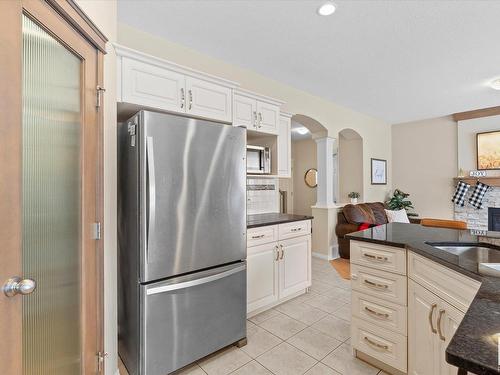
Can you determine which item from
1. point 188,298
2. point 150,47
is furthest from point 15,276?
point 150,47

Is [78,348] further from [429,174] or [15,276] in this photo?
[429,174]

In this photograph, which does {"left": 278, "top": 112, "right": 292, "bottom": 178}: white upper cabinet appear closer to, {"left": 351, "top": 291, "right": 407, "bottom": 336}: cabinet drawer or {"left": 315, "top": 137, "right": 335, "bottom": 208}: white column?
{"left": 315, "top": 137, "right": 335, "bottom": 208}: white column

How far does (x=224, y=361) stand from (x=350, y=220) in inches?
126

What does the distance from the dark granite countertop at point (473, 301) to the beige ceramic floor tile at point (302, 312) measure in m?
1.14

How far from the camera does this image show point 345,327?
2357mm

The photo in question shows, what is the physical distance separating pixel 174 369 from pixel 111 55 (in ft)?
7.04

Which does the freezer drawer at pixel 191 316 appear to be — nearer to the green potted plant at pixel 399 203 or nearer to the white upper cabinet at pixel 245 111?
the white upper cabinet at pixel 245 111

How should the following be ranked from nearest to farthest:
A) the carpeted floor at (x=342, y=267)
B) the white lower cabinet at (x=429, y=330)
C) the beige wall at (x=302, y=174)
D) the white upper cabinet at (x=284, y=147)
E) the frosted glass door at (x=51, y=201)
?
the frosted glass door at (x=51, y=201) < the white lower cabinet at (x=429, y=330) < the white upper cabinet at (x=284, y=147) < the carpeted floor at (x=342, y=267) < the beige wall at (x=302, y=174)

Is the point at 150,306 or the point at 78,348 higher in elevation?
the point at 150,306

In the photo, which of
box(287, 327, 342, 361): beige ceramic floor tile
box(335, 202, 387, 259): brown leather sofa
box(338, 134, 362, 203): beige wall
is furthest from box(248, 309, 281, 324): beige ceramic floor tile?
box(338, 134, 362, 203): beige wall

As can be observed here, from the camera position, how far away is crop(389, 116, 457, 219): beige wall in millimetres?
5344

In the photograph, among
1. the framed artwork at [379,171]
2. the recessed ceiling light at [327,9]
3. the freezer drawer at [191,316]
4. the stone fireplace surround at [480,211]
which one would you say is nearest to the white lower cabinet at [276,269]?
the freezer drawer at [191,316]

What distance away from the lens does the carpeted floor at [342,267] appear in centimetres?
375

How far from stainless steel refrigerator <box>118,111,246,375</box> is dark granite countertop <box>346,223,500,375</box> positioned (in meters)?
1.00
